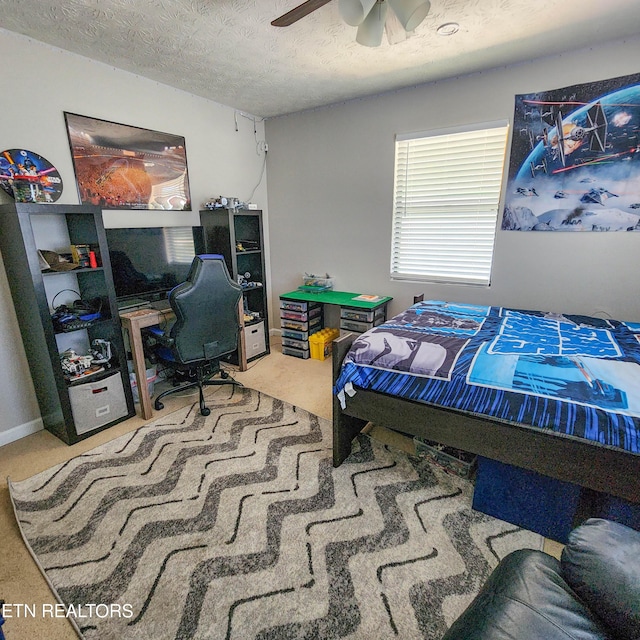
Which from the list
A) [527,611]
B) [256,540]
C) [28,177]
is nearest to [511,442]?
[527,611]

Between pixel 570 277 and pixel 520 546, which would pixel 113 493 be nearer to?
pixel 520 546

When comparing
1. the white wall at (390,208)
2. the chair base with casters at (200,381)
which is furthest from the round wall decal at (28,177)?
the white wall at (390,208)

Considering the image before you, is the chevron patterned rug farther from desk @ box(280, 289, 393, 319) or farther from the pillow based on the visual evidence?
desk @ box(280, 289, 393, 319)

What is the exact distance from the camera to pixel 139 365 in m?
2.43

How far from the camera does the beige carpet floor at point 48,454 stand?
1220 millimetres

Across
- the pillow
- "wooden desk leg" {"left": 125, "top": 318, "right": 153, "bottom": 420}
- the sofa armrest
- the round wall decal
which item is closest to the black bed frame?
the pillow

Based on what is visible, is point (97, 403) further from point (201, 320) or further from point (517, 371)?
point (517, 371)

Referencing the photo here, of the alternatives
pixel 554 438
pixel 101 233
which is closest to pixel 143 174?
pixel 101 233

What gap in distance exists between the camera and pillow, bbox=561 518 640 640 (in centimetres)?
68

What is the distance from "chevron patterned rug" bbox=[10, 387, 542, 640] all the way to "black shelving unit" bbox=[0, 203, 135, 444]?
31 cm

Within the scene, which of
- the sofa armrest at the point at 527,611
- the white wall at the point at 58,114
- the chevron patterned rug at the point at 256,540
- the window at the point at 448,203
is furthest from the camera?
the window at the point at 448,203

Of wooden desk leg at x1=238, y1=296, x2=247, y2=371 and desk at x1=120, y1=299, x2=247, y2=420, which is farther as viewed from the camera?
wooden desk leg at x1=238, y1=296, x2=247, y2=371

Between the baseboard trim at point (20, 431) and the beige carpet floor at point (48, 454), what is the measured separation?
0.04m

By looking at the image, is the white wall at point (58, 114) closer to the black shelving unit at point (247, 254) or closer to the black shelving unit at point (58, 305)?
the black shelving unit at point (58, 305)
